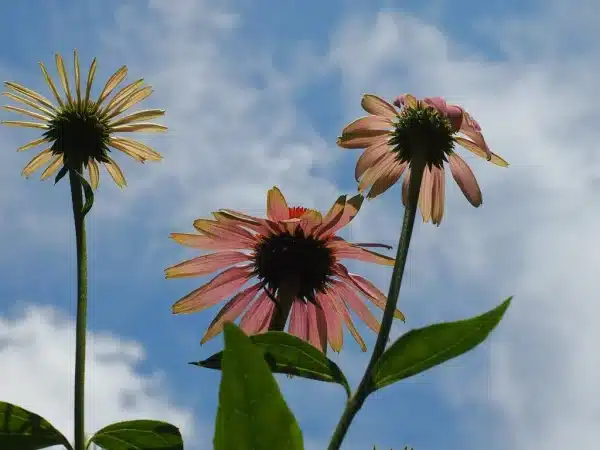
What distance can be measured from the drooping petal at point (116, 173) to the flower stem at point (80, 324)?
1.12 metres

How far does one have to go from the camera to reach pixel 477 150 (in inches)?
73.9

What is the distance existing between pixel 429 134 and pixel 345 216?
280 millimetres

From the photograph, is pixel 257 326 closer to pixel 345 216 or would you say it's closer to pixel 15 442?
pixel 345 216

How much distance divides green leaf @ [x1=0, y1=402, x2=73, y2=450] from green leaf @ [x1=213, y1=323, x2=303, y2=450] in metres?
0.64

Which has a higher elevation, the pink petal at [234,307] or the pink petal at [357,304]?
the pink petal at [357,304]

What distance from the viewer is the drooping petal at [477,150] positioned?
179cm

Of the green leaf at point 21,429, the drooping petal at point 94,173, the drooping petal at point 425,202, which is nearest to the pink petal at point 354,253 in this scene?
the drooping petal at point 425,202

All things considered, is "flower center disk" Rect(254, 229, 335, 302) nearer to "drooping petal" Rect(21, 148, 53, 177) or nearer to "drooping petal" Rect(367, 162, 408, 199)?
"drooping petal" Rect(367, 162, 408, 199)

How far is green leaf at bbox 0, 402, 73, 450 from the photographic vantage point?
4.18 ft

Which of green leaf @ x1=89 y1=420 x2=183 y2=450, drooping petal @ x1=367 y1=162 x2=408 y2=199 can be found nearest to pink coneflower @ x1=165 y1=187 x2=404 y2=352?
drooping petal @ x1=367 y1=162 x2=408 y2=199

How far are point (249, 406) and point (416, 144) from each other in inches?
41.6

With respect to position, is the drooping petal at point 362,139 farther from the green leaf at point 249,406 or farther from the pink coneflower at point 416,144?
the green leaf at point 249,406

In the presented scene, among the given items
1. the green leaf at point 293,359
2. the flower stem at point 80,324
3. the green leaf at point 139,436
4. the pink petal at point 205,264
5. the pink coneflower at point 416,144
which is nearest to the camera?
the green leaf at point 293,359

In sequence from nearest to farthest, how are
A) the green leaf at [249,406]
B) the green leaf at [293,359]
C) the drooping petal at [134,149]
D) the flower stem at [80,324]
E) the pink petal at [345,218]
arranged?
the green leaf at [249,406] → the green leaf at [293,359] → the flower stem at [80,324] → the pink petal at [345,218] → the drooping petal at [134,149]
